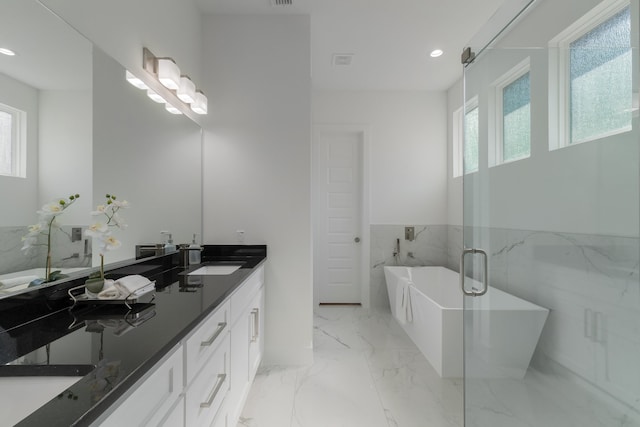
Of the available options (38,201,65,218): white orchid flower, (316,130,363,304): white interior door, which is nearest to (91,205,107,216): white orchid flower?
(38,201,65,218): white orchid flower

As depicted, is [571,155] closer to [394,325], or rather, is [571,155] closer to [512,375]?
[512,375]

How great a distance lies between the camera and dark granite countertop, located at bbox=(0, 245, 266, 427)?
561 mm

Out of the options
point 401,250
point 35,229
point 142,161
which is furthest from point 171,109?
point 401,250

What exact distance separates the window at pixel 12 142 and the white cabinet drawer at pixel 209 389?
3.05 ft

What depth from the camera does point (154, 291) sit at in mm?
1423

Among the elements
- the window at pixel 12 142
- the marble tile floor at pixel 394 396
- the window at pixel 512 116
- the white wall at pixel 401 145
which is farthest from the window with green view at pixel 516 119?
the white wall at pixel 401 145

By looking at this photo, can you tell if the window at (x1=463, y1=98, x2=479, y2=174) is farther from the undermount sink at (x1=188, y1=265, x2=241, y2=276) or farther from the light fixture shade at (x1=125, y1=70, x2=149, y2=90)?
the light fixture shade at (x1=125, y1=70, x2=149, y2=90)

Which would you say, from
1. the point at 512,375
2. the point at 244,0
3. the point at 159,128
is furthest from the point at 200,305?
the point at 244,0

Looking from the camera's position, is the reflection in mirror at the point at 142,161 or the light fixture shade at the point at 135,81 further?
the light fixture shade at the point at 135,81

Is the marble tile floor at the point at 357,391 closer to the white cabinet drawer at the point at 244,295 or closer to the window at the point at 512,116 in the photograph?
the white cabinet drawer at the point at 244,295

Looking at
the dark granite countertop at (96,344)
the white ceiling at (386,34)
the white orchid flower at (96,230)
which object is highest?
the white ceiling at (386,34)

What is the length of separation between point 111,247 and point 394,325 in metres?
2.96

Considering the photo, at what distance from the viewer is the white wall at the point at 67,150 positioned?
42.3 inches

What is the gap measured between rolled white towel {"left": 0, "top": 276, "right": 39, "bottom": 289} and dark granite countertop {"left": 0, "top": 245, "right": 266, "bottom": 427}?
0.09 m
